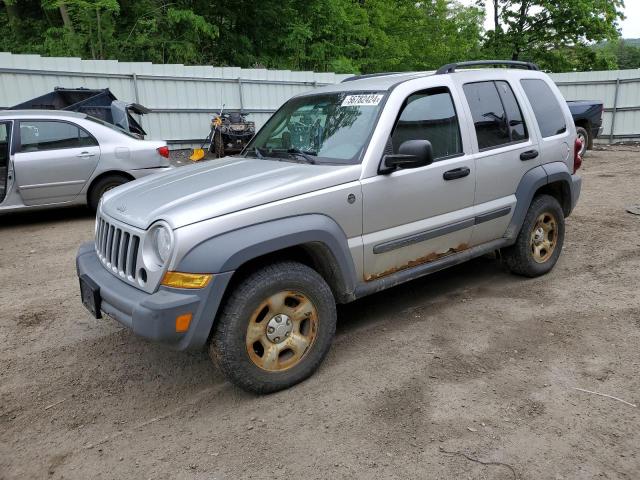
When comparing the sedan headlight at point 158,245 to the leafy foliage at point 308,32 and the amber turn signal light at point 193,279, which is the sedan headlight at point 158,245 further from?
the leafy foliage at point 308,32

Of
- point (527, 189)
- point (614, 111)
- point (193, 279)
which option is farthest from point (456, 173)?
point (614, 111)

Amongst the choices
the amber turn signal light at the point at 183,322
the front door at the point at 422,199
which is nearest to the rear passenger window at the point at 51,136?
the front door at the point at 422,199

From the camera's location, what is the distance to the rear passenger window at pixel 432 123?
3783 millimetres

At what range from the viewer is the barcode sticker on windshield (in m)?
3.79

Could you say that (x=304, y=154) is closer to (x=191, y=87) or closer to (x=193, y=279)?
(x=193, y=279)

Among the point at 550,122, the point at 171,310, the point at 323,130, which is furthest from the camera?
the point at 550,122

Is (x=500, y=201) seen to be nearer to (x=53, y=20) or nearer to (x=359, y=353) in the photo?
(x=359, y=353)

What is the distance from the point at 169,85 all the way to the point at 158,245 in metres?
11.3

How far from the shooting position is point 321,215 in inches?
129

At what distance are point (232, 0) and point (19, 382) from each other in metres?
18.9

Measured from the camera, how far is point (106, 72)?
39.9ft

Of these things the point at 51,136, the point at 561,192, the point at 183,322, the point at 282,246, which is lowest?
the point at 183,322

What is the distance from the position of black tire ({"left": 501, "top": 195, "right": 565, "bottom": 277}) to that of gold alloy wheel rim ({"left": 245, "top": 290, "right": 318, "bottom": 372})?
2378 millimetres

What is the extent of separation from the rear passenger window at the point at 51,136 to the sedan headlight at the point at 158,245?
212 inches
